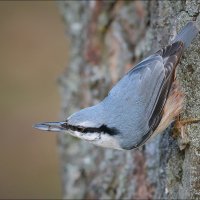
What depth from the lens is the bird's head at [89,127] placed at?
3.44 m

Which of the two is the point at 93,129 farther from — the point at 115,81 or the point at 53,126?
the point at 115,81

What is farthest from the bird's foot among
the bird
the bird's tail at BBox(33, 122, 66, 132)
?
the bird's tail at BBox(33, 122, 66, 132)

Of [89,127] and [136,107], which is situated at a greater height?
[136,107]

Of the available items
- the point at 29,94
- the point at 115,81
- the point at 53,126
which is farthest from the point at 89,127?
the point at 29,94

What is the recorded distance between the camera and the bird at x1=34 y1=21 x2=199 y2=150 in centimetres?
347

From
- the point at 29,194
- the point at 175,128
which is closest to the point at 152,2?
the point at 175,128

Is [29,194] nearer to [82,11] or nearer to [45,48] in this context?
[45,48]

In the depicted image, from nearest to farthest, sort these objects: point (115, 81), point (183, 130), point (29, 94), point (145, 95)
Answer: point (183, 130), point (145, 95), point (115, 81), point (29, 94)

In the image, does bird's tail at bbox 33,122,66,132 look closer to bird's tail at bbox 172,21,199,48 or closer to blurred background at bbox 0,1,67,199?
bird's tail at bbox 172,21,199,48

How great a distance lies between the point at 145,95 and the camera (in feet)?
11.5

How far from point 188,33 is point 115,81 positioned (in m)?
1.35

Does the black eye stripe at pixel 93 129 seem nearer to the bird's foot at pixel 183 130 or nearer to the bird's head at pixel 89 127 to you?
the bird's head at pixel 89 127

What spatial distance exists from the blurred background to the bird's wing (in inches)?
132

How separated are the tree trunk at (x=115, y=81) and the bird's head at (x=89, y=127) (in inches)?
14.3
